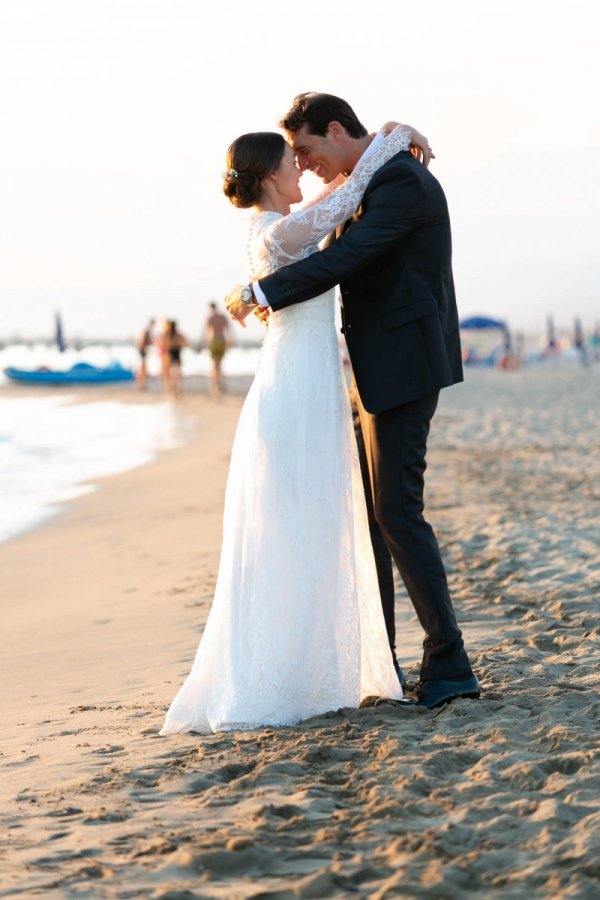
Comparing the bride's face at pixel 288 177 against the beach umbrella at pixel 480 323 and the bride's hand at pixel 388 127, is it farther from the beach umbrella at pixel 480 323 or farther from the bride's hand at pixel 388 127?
the beach umbrella at pixel 480 323

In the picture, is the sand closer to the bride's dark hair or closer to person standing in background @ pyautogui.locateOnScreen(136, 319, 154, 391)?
the bride's dark hair

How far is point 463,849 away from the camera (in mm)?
2557

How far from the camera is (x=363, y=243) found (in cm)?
350

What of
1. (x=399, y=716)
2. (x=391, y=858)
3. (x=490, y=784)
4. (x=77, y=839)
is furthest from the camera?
(x=399, y=716)

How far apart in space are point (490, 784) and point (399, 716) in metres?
0.69

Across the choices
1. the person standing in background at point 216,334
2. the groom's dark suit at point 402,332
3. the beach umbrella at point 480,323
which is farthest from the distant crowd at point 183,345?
the beach umbrella at point 480,323

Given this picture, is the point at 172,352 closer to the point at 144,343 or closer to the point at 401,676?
the point at 144,343

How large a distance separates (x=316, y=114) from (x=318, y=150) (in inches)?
4.5

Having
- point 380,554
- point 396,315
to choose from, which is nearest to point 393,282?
point 396,315

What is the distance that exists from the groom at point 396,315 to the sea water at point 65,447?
5.53 m

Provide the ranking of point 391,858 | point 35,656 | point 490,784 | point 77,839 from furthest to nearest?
point 35,656 < point 490,784 < point 77,839 < point 391,858

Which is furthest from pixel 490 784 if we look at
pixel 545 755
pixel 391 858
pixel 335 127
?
pixel 335 127

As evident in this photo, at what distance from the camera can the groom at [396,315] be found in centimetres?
354

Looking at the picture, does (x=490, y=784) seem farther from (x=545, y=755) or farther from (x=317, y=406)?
(x=317, y=406)
